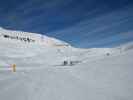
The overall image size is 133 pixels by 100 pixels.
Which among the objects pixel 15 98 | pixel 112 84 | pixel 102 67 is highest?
pixel 102 67

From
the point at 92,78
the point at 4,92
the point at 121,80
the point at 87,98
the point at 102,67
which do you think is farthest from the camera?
the point at 102,67

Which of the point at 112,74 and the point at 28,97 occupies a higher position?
the point at 112,74

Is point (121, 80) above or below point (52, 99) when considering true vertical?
above

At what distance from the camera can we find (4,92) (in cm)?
528

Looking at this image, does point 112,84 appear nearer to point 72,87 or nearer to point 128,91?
point 128,91

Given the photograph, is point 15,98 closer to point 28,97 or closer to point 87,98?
point 28,97

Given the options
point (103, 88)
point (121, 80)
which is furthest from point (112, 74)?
point (103, 88)

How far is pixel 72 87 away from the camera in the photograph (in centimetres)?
499

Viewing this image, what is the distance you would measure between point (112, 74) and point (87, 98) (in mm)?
1837

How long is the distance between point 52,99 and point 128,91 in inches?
77.1

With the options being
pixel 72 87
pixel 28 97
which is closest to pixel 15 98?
pixel 28 97

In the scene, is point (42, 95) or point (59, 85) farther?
point (59, 85)

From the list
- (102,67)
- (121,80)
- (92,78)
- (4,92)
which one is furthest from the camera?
(102,67)

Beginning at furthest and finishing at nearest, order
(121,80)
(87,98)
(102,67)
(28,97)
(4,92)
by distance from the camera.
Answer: (102,67) → (4,92) → (121,80) → (28,97) → (87,98)
